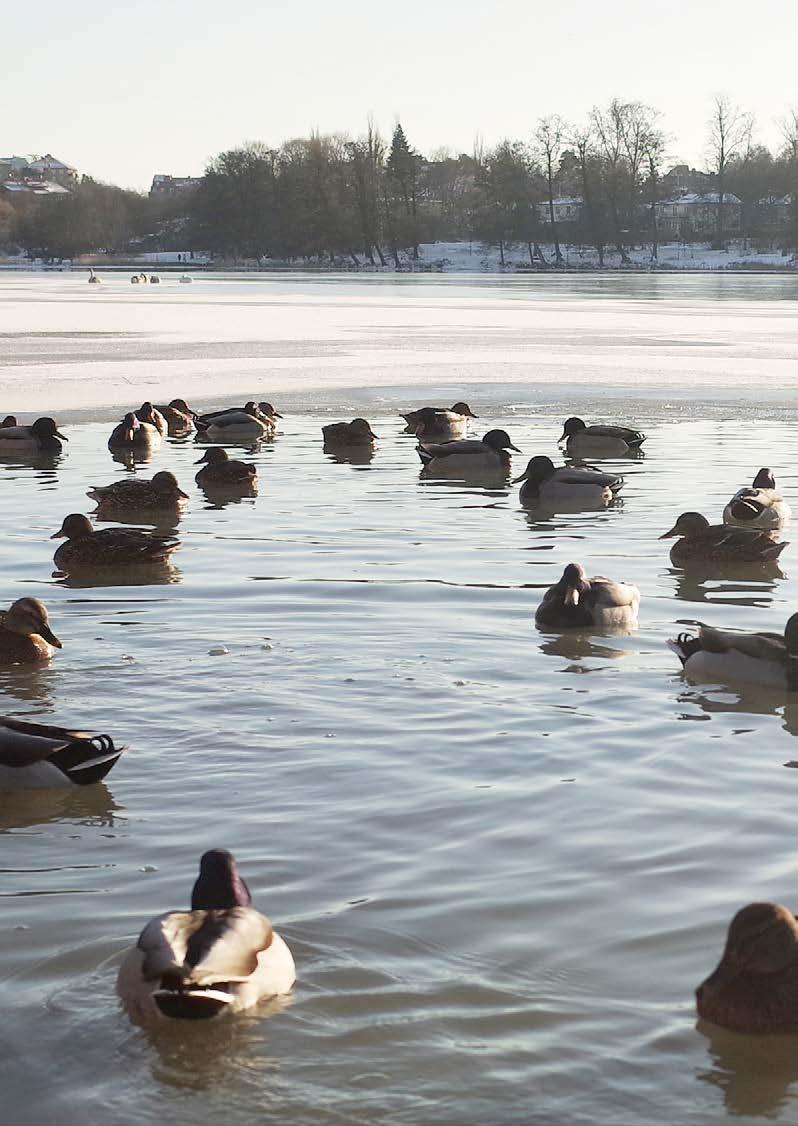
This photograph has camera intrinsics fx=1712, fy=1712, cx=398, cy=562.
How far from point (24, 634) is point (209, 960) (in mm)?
4108

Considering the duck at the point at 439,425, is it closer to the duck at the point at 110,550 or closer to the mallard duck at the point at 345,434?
the mallard duck at the point at 345,434

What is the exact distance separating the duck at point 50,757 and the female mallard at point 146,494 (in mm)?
6797

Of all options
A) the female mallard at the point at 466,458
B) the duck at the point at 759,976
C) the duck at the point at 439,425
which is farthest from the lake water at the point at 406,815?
the duck at the point at 439,425

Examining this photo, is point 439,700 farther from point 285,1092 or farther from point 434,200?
point 434,200

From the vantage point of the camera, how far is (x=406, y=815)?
18.4ft

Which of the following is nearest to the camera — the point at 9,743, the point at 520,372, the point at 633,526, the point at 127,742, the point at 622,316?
the point at 9,743

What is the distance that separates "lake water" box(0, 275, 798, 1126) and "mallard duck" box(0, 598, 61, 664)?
83 millimetres

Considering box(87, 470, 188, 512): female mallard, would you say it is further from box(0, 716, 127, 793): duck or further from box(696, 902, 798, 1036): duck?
box(696, 902, 798, 1036): duck

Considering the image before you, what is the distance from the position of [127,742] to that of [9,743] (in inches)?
28.0

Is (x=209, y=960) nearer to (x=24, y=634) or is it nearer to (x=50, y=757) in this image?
(x=50, y=757)

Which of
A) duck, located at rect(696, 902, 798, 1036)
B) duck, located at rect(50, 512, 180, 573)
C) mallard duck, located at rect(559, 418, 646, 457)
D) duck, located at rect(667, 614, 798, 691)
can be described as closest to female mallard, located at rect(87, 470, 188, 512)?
duck, located at rect(50, 512, 180, 573)

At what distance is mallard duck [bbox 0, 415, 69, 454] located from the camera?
15.9m

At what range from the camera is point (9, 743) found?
584 cm

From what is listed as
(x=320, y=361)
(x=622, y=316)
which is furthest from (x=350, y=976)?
(x=622, y=316)
